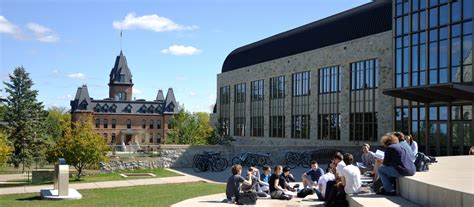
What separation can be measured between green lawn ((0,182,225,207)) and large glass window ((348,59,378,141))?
19938 millimetres

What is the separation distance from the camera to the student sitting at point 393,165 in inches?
429

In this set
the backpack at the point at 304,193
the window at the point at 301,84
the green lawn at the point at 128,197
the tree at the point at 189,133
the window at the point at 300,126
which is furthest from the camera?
the tree at the point at 189,133

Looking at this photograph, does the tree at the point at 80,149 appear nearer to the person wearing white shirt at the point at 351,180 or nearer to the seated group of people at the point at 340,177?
the seated group of people at the point at 340,177

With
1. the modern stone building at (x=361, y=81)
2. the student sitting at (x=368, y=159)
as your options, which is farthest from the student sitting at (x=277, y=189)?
the modern stone building at (x=361, y=81)

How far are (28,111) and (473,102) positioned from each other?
2061 inches

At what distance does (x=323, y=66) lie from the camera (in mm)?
43219

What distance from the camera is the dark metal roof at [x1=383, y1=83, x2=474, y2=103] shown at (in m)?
25.2

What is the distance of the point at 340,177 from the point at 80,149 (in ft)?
61.3

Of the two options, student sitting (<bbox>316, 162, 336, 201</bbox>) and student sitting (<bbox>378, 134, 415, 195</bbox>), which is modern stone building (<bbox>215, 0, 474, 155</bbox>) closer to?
student sitting (<bbox>316, 162, 336, 201</bbox>)

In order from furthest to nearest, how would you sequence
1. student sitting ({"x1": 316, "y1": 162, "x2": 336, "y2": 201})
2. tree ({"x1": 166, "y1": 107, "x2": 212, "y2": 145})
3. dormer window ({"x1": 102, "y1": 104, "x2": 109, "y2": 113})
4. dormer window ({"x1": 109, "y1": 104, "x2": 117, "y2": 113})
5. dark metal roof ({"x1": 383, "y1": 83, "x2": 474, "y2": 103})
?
dormer window ({"x1": 109, "y1": 104, "x2": 117, "y2": 113}) → dormer window ({"x1": 102, "y1": 104, "x2": 109, "y2": 113}) → tree ({"x1": 166, "y1": 107, "x2": 212, "y2": 145}) → dark metal roof ({"x1": 383, "y1": 83, "x2": 474, "y2": 103}) → student sitting ({"x1": 316, "y1": 162, "x2": 336, "y2": 201})

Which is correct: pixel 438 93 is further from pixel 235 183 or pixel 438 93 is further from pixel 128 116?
pixel 128 116

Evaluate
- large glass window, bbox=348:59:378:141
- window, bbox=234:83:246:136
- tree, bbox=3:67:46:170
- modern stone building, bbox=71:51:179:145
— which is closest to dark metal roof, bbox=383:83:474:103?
large glass window, bbox=348:59:378:141

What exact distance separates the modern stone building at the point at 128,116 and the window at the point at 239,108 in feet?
162

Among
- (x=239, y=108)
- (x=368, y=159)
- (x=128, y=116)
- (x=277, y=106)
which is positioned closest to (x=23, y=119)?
(x=239, y=108)
